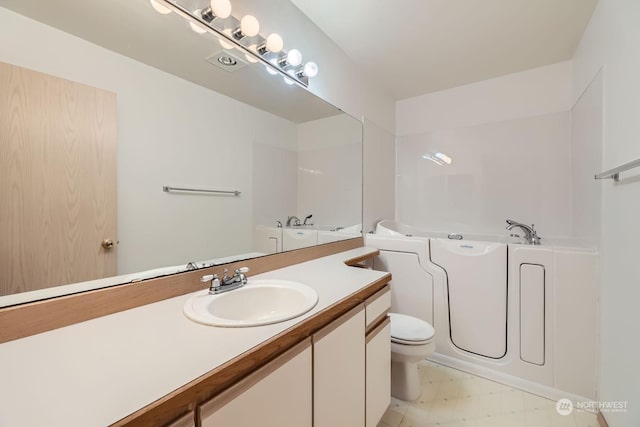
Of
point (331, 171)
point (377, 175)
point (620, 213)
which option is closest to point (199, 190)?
point (331, 171)

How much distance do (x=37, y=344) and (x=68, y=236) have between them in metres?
0.34

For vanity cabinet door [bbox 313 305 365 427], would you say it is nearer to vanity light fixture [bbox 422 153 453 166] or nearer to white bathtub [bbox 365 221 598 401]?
white bathtub [bbox 365 221 598 401]

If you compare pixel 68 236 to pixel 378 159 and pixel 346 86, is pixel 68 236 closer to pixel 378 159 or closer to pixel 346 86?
pixel 346 86

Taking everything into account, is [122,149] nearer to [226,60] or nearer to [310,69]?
[226,60]

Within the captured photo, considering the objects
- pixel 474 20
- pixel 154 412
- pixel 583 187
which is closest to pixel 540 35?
pixel 474 20

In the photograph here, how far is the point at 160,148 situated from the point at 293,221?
34.8 inches

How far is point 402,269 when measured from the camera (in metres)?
2.17

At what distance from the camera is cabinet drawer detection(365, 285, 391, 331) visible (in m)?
1.19

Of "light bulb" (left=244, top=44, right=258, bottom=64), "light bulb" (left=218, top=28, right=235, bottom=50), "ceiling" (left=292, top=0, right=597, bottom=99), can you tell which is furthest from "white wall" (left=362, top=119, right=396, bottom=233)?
"light bulb" (left=218, top=28, right=235, bottom=50)

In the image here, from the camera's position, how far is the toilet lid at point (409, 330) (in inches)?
60.8

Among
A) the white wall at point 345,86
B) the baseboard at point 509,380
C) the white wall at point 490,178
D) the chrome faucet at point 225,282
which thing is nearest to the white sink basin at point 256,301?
the chrome faucet at point 225,282

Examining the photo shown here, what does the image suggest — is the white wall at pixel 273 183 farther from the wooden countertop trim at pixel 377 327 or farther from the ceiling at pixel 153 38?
the wooden countertop trim at pixel 377 327

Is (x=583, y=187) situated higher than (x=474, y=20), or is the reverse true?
(x=474, y=20)

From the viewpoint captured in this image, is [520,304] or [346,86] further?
[346,86]
